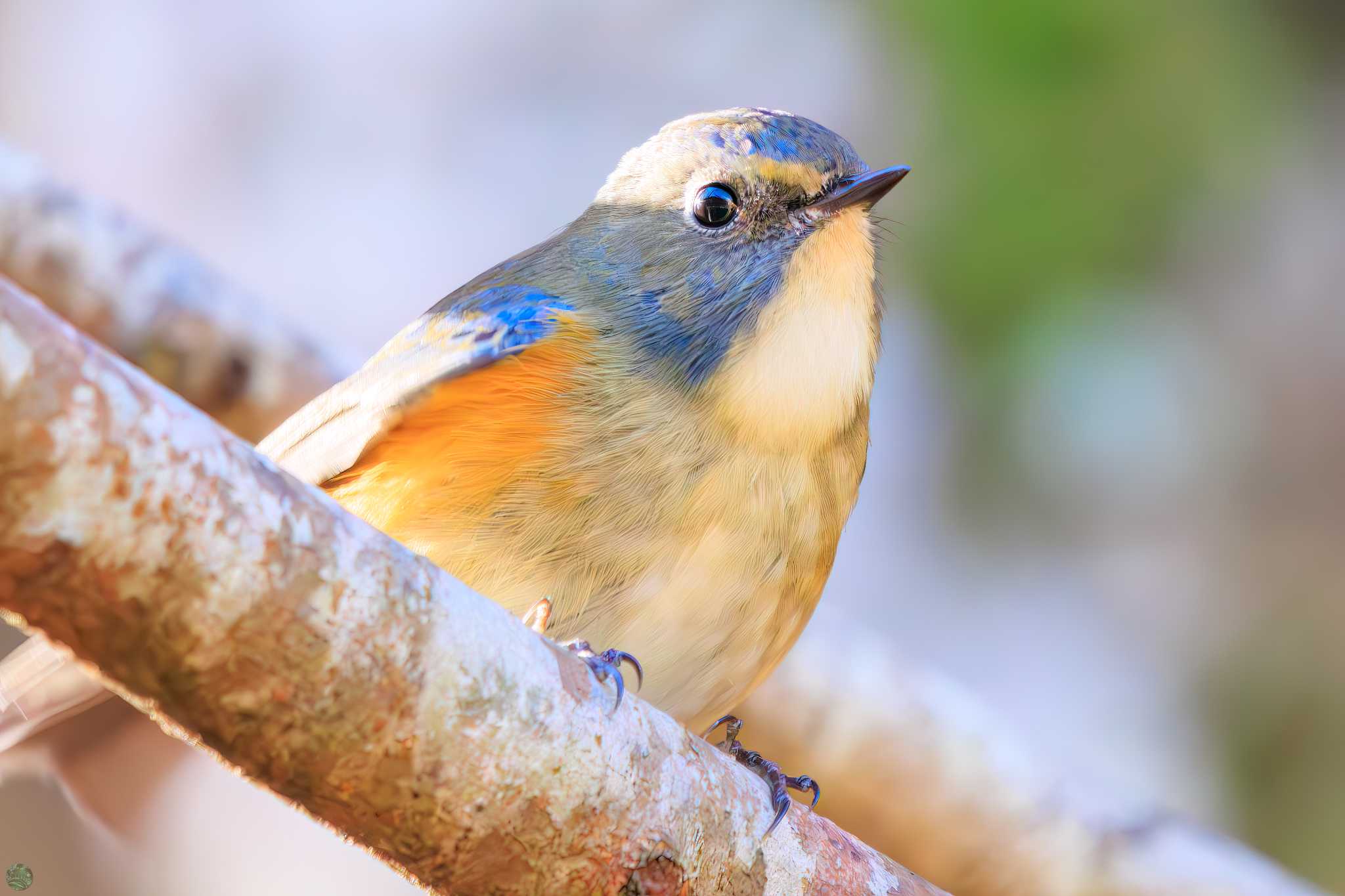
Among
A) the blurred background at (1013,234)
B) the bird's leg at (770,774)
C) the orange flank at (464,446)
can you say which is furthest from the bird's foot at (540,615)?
the blurred background at (1013,234)

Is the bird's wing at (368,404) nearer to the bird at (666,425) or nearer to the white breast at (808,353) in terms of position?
the bird at (666,425)

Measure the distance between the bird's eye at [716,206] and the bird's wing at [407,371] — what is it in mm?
362

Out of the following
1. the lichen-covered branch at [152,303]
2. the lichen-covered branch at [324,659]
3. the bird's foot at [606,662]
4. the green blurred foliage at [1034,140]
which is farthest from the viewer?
the green blurred foliage at [1034,140]

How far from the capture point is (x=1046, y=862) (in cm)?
353

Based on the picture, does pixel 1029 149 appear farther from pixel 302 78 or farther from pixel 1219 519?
pixel 302 78

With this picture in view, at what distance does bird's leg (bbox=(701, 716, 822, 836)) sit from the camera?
1928mm

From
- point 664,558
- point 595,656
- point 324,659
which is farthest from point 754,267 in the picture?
point 324,659

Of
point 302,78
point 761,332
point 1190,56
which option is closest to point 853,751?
point 761,332

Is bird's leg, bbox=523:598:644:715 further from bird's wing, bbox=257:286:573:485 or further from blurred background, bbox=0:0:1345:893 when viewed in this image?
blurred background, bbox=0:0:1345:893

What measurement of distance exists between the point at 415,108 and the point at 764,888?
5.04m

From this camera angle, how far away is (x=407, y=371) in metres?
2.50

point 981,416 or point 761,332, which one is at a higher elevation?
point 981,416

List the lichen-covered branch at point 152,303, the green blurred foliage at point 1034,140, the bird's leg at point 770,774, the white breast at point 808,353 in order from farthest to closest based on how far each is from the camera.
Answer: the green blurred foliage at point 1034,140 < the lichen-covered branch at point 152,303 < the white breast at point 808,353 < the bird's leg at point 770,774
